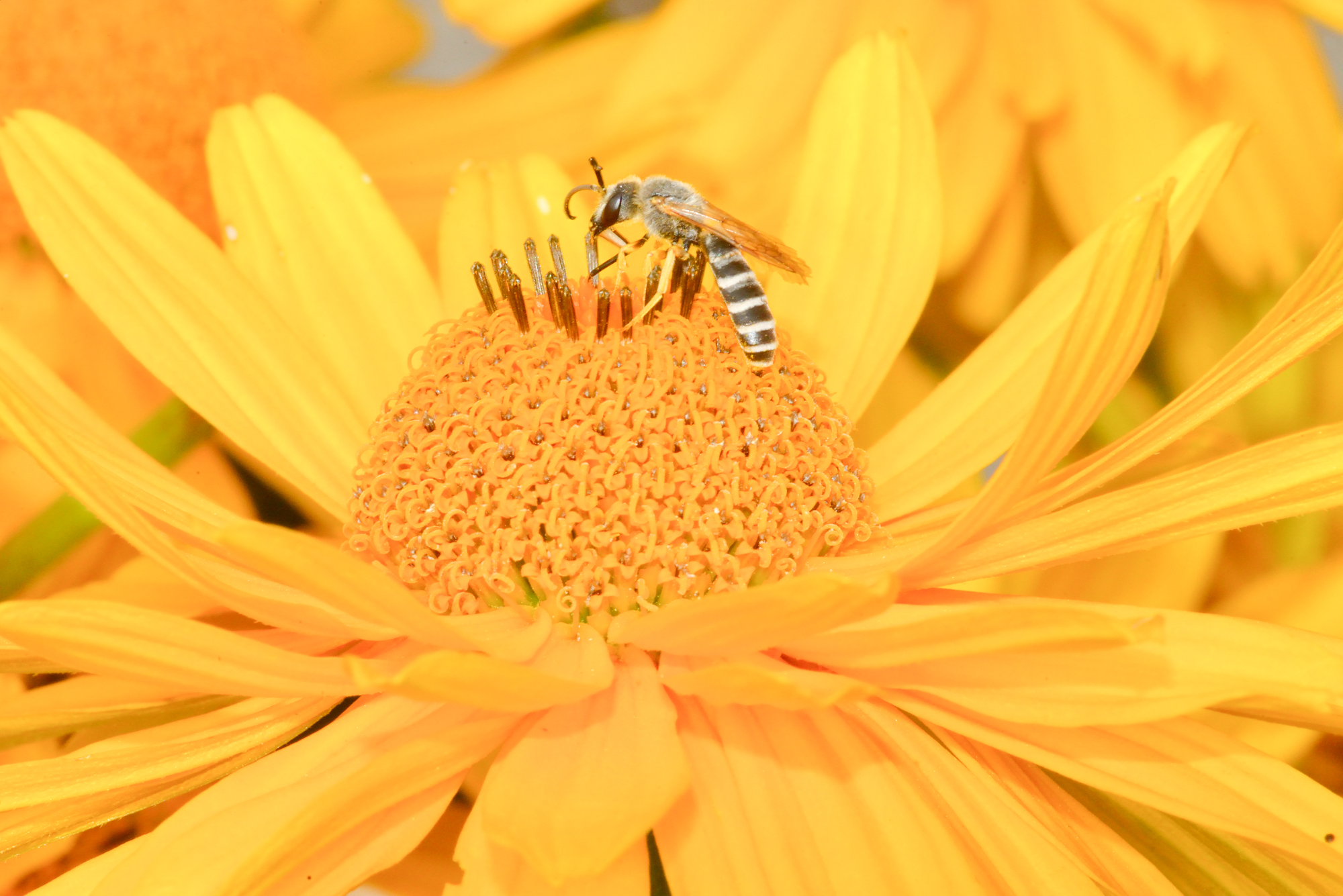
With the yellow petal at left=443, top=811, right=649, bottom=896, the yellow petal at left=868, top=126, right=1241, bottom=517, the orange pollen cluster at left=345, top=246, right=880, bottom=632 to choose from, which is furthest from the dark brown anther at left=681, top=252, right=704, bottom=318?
the yellow petal at left=443, top=811, right=649, bottom=896

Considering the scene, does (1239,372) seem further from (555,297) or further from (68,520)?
(68,520)

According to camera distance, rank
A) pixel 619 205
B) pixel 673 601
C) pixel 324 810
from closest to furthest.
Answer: pixel 324 810
pixel 673 601
pixel 619 205

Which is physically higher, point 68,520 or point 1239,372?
point 68,520

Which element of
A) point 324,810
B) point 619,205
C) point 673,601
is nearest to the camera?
point 324,810

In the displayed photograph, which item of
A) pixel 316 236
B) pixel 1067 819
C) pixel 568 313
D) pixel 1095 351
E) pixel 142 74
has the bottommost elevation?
pixel 1067 819

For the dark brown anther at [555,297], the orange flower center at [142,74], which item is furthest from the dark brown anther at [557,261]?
the orange flower center at [142,74]

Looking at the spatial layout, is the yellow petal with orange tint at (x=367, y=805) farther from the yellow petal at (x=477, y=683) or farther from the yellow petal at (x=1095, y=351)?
the yellow petal at (x=1095, y=351)

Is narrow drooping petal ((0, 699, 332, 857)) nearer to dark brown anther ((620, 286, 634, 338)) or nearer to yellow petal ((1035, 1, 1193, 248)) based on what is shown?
dark brown anther ((620, 286, 634, 338))

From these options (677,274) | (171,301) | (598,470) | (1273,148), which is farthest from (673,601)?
(1273,148)

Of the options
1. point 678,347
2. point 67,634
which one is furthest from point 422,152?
point 67,634
